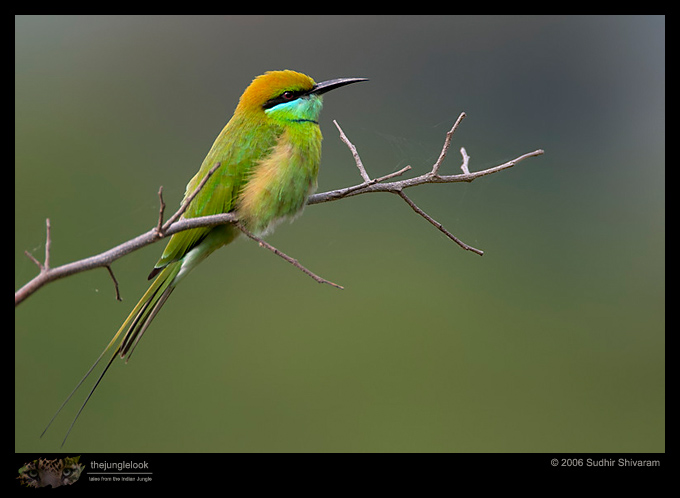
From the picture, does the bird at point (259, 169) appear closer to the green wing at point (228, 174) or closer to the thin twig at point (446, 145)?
the green wing at point (228, 174)

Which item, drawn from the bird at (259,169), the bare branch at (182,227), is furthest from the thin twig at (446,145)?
the bird at (259,169)

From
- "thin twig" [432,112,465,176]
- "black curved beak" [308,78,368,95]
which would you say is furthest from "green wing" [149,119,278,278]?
"thin twig" [432,112,465,176]

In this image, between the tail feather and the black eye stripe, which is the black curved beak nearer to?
the black eye stripe

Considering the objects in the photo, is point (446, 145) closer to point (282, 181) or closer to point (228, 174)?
point (282, 181)

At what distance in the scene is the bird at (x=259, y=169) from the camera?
82.0 inches

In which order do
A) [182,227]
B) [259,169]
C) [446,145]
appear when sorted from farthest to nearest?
1. [259,169]
2. [446,145]
3. [182,227]

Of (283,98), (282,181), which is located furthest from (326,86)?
(282,181)

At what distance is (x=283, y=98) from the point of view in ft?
7.13

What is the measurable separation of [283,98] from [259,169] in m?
0.27

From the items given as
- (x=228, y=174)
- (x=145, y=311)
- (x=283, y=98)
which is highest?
(x=283, y=98)

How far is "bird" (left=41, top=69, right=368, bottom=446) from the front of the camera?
82.0 inches

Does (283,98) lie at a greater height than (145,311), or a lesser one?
greater

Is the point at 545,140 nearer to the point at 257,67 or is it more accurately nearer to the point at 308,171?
the point at 257,67

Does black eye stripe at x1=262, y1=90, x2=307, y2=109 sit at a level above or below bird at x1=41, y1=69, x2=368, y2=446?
above
